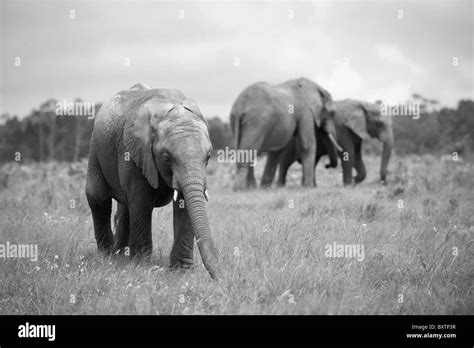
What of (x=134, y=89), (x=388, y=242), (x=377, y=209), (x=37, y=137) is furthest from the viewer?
(x=37, y=137)

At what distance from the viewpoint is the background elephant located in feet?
47.0

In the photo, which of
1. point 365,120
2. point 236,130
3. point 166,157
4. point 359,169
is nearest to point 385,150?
point 359,169

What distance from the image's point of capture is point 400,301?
569 centimetres

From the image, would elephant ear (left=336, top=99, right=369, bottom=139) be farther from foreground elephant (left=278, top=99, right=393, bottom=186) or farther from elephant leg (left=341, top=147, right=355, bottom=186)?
elephant leg (left=341, top=147, right=355, bottom=186)

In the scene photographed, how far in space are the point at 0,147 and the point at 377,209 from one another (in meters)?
27.0

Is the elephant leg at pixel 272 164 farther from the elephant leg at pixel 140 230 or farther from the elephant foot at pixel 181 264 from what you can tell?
the elephant foot at pixel 181 264

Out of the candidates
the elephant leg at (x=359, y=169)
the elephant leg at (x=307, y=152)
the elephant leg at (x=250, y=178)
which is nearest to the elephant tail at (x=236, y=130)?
the elephant leg at (x=250, y=178)

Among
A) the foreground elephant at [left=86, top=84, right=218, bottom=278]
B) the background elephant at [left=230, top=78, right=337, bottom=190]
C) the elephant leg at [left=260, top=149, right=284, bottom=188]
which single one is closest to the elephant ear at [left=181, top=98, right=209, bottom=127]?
the foreground elephant at [left=86, top=84, right=218, bottom=278]

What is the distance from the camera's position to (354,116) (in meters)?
17.5

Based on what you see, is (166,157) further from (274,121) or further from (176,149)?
(274,121)

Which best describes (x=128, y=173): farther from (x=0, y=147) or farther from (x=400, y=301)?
(x=0, y=147)

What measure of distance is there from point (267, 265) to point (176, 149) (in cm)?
144
